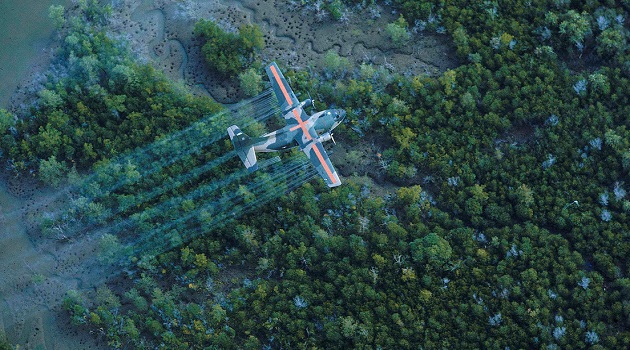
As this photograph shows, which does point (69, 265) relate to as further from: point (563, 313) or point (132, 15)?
point (563, 313)

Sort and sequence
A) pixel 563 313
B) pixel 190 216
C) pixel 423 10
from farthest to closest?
pixel 423 10 → pixel 190 216 → pixel 563 313

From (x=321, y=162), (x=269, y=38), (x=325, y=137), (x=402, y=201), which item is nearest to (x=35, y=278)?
(x=321, y=162)

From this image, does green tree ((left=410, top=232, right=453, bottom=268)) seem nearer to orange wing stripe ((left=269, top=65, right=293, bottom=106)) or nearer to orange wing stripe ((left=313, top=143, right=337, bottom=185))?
orange wing stripe ((left=313, top=143, right=337, bottom=185))

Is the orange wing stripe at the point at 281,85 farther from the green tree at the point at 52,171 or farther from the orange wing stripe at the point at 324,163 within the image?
the green tree at the point at 52,171

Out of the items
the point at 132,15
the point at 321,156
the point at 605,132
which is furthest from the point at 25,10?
the point at 605,132

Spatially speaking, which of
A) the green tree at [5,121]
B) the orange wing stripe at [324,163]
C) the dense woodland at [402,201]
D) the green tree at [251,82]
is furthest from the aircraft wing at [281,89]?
the green tree at [5,121]

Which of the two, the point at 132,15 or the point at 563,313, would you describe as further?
the point at 132,15

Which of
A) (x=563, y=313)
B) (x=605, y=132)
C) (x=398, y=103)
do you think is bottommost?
(x=563, y=313)
